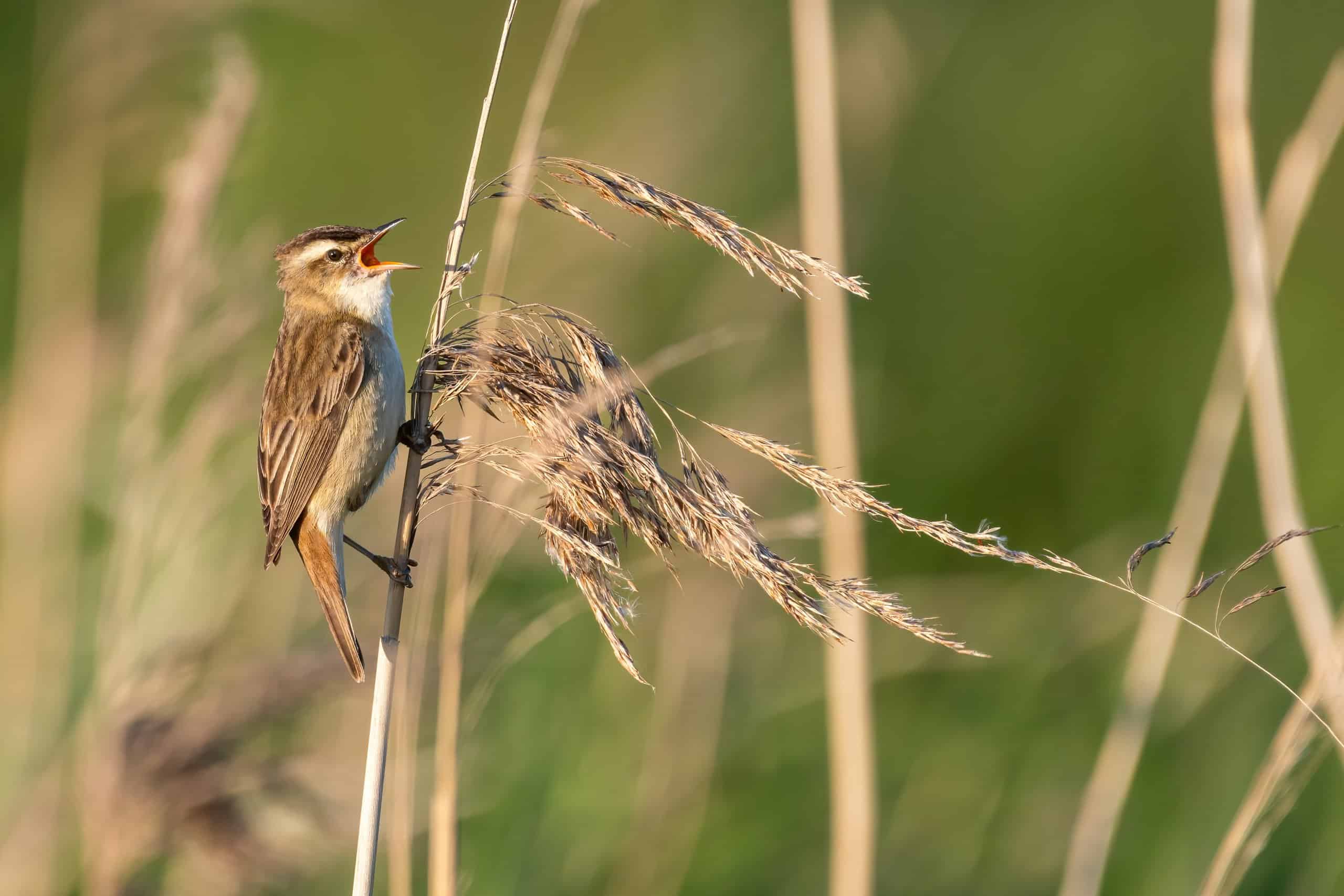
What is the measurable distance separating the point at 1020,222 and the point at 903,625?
4622 millimetres

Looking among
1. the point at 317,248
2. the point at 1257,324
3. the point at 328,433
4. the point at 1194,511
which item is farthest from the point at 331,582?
the point at 1257,324

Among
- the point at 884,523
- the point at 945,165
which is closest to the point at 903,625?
the point at 884,523

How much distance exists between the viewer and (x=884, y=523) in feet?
16.0

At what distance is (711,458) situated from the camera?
379cm

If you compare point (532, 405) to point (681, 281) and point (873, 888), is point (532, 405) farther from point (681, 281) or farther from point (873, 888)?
point (681, 281)

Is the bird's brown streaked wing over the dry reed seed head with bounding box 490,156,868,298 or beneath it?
beneath

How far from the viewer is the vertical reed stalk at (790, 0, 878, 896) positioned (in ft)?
8.32

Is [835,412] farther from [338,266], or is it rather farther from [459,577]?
[338,266]

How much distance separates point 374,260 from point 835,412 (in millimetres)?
1128

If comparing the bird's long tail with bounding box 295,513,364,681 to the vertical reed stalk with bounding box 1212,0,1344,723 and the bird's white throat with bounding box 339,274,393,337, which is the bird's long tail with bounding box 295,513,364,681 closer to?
the bird's white throat with bounding box 339,274,393,337

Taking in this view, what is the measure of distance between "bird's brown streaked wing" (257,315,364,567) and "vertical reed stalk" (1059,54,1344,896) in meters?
1.72

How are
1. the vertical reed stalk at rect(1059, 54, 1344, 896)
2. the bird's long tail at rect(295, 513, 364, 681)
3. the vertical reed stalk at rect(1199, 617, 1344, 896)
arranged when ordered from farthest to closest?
the vertical reed stalk at rect(1059, 54, 1344, 896), the bird's long tail at rect(295, 513, 364, 681), the vertical reed stalk at rect(1199, 617, 1344, 896)

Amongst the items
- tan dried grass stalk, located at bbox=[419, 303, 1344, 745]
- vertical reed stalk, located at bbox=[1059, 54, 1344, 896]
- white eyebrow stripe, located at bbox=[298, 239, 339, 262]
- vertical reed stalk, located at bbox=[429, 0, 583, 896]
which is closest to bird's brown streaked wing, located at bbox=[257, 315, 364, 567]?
white eyebrow stripe, located at bbox=[298, 239, 339, 262]

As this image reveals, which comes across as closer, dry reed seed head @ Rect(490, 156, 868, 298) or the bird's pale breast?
dry reed seed head @ Rect(490, 156, 868, 298)
